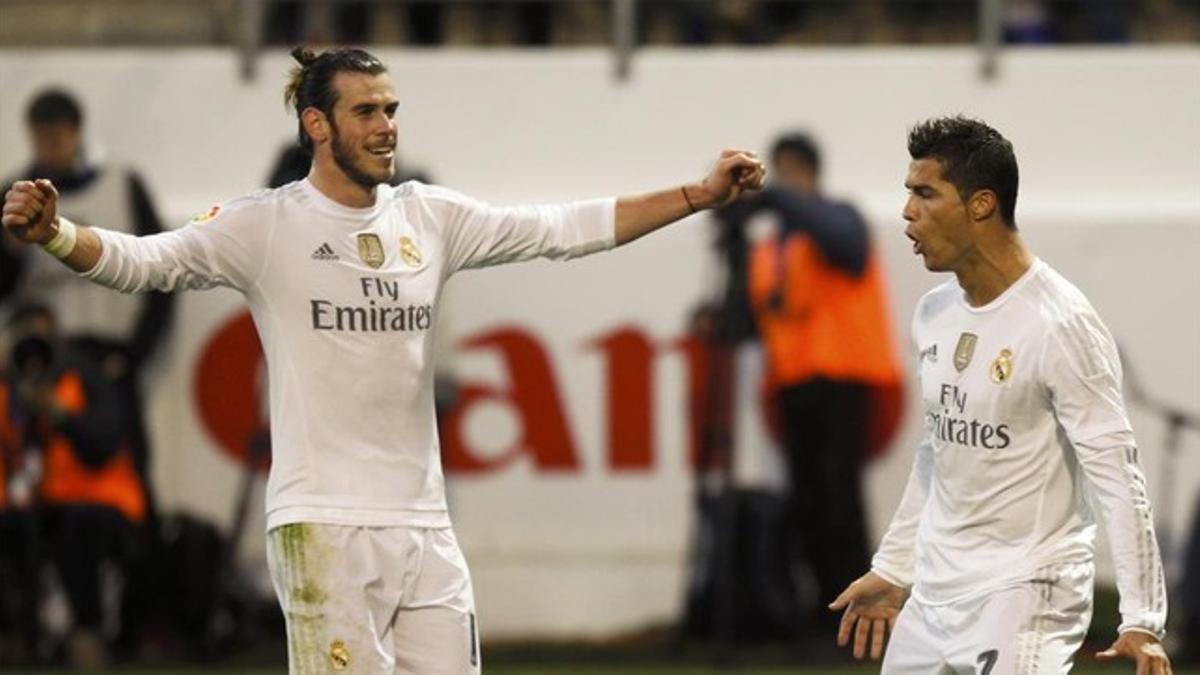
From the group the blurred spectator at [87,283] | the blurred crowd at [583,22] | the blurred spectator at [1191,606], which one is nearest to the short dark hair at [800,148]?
the blurred crowd at [583,22]

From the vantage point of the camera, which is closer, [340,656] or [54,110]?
[340,656]

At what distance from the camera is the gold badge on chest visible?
686 cm

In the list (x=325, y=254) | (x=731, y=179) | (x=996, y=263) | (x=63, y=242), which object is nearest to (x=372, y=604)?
(x=325, y=254)

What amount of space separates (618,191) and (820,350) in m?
1.28

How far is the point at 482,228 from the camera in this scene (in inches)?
292

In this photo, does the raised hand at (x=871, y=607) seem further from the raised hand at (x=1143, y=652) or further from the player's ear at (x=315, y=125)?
the player's ear at (x=315, y=125)

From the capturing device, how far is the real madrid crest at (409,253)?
7.27 metres

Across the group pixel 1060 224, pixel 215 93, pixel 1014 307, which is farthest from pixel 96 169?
pixel 1014 307

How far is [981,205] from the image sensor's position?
6.88 m

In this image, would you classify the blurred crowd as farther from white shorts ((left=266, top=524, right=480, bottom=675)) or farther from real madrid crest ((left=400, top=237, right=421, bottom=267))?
white shorts ((left=266, top=524, right=480, bottom=675))

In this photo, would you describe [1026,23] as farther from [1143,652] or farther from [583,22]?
[1143,652]

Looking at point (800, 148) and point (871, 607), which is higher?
point (800, 148)

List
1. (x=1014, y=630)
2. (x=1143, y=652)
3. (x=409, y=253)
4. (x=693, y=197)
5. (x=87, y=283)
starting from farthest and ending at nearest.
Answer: (x=87, y=283)
(x=693, y=197)
(x=409, y=253)
(x=1014, y=630)
(x=1143, y=652)

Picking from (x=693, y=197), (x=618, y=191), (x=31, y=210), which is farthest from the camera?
(x=618, y=191)
